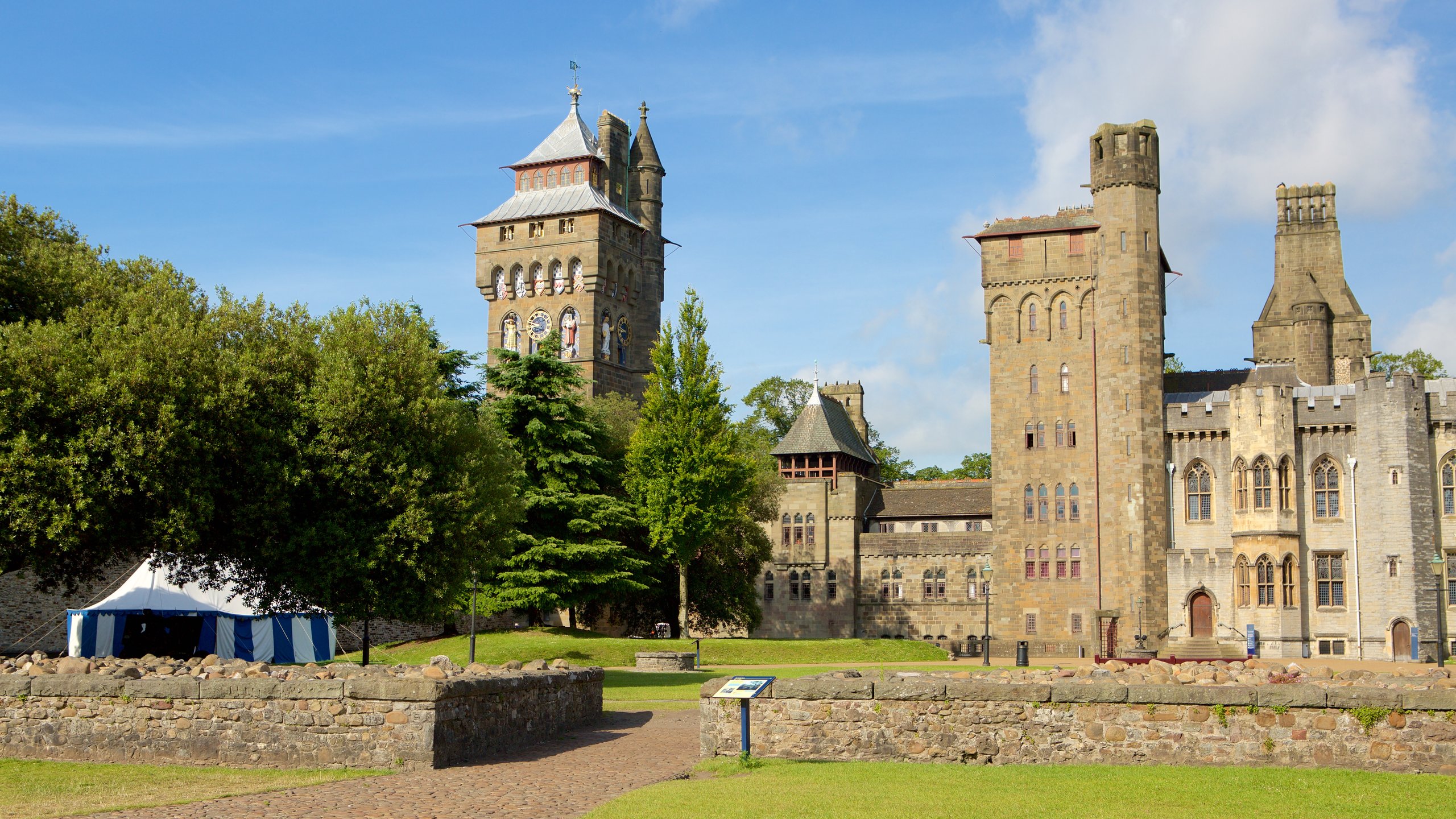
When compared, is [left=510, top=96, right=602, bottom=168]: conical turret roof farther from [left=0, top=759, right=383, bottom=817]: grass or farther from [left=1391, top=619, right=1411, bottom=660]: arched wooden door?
[left=0, top=759, right=383, bottom=817]: grass

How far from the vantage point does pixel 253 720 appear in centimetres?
1562

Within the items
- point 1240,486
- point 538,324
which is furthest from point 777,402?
point 1240,486

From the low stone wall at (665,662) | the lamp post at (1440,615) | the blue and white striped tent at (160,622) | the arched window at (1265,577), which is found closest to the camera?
the blue and white striped tent at (160,622)

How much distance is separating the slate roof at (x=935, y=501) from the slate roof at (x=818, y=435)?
349 centimetres

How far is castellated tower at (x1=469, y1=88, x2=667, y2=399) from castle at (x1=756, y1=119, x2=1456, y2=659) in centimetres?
3152

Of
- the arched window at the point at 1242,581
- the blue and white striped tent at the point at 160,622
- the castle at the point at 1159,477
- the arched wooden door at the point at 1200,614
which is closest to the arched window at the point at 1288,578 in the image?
the castle at the point at 1159,477

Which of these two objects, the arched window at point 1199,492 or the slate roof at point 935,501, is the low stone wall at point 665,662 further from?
the slate roof at point 935,501

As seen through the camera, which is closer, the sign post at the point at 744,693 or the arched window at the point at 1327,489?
the sign post at the point at 744,693

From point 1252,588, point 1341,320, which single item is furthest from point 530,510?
point 1341,320

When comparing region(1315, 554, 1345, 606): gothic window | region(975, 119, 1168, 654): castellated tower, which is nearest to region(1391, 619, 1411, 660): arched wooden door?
region(1315, 554, 1345, 606): gothic window

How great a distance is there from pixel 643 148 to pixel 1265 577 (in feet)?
189

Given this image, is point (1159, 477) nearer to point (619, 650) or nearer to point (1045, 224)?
point (1045, 224)

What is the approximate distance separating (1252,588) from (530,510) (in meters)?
29.2

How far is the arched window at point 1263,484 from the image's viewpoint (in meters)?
51.8
